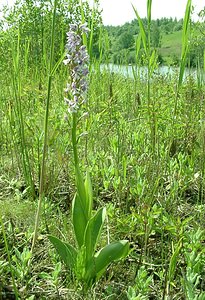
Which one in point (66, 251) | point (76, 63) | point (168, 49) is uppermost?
point (168, 49)

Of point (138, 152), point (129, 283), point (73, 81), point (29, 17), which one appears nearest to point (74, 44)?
point (73, 81)

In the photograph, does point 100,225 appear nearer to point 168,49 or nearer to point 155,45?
point 155,45

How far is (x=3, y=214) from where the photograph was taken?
161 centimetres

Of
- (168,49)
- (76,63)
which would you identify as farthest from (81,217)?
(168,49)

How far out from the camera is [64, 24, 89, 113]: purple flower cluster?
1120 millimetres

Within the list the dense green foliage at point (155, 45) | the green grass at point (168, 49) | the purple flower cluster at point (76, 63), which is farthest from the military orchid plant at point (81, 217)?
the green grass at point (168, 49)

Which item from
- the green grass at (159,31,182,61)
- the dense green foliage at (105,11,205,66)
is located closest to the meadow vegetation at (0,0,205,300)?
the dense green foliage at (105,11,205,66)

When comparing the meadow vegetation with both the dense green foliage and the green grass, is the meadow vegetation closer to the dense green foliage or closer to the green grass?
the dense green foliage

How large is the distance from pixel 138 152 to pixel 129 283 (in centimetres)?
98

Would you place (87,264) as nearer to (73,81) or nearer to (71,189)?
(73,81)

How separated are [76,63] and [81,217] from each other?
1.60ft

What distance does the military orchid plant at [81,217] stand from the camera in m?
1.12

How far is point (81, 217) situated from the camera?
1.20m

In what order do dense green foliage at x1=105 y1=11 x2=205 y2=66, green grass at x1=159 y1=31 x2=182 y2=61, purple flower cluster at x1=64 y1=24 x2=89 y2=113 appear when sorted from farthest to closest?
1. green grass at x1=159 y1=31 x2=182 y2=61
2. dense green foliage at x1=105 y1=11 x2=205 y2=66
3. purple flower cluster at x1=64 y1=24 x2=89 y2=113
